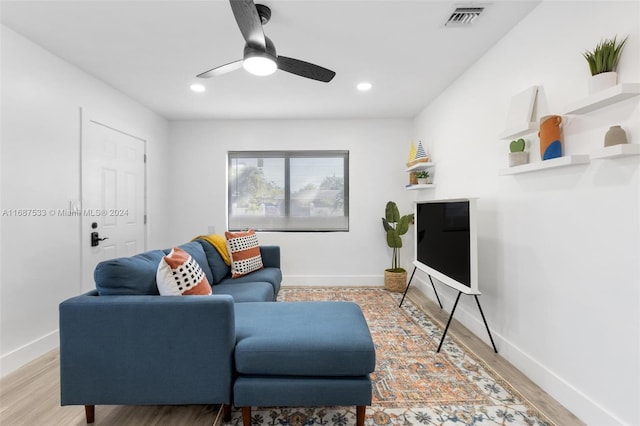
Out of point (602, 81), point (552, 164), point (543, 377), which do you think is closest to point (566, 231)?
point (552, 164)

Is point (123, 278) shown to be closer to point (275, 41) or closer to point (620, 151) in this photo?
point (275, 41)

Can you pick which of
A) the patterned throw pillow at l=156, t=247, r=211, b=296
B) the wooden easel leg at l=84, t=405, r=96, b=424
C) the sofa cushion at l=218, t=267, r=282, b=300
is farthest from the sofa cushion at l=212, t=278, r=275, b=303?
the wooden easel leg at l=84, t=405, r=96, b=424

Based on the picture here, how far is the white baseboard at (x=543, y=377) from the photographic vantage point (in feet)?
5.03

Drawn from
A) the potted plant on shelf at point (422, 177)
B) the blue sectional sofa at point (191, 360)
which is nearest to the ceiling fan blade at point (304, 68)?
the blue sectional sofa at point (191, 360)

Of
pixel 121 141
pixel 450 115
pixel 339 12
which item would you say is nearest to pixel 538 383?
pixel 450 115

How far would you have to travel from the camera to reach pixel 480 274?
8.47 feet

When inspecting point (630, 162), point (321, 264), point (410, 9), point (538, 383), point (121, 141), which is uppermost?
point (410, 9)

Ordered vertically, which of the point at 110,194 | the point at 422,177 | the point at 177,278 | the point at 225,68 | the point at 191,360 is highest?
the point at 225,68

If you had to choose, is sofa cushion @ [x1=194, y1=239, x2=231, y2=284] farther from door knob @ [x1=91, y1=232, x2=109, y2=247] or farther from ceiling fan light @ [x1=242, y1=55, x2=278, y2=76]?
ceiling fan light @ [x1=242, y1=55, x2=278, y2=76]

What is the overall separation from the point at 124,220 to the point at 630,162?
168 inches

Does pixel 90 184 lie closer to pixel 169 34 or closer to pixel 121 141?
pixel 121 141

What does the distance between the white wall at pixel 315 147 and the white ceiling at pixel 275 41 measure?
2.94 ft

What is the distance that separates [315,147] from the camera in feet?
14.4

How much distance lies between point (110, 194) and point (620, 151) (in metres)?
4.08
